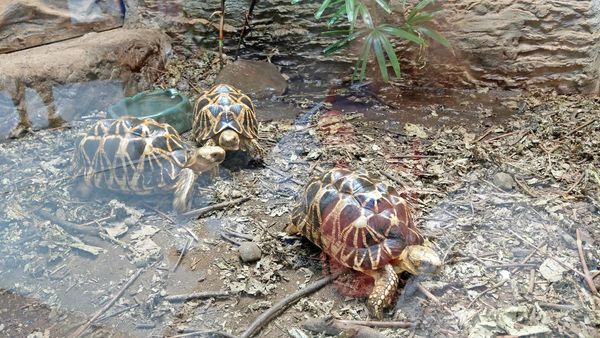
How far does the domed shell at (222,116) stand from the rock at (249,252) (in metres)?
0.73

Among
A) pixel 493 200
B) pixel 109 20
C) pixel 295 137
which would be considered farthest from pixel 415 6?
pixel 109 20

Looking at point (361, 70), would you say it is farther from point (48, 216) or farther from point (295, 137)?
point (48, 216)

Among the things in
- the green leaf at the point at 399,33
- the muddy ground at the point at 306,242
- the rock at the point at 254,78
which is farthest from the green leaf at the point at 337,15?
the muddy ground at the point at 306,242

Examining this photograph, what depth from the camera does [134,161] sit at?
2.04 metres

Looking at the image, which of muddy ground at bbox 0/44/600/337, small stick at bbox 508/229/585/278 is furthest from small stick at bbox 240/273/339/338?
small stick at bbox 508/229/585/278

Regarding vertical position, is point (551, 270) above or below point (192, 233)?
above

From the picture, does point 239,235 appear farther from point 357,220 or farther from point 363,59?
point 363,59

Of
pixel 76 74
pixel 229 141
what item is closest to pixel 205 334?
pixel 229 141

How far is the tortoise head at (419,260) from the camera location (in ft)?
5.22

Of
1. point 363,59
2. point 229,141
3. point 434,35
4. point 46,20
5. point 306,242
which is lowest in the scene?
point 306,242

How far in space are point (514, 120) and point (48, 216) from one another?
88.8 inches

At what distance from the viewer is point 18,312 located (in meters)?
1.31

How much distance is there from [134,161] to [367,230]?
0.96 meters

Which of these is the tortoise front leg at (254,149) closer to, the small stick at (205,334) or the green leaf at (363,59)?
the green leaf at (363,59)
